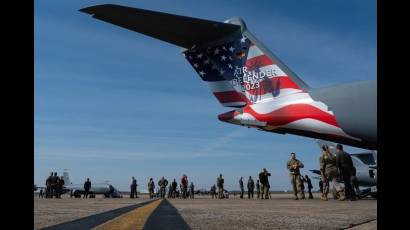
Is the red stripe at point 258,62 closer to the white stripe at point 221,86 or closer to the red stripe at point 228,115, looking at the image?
the white stripe at point 221,86

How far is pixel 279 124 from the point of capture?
32.0 ft

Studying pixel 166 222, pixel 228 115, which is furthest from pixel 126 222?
pixel 228 115

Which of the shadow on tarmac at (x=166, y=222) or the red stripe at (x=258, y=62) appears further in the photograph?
the red stripe at (x=258, y=62)

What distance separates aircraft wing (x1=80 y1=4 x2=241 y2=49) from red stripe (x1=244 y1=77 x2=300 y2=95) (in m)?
1.54

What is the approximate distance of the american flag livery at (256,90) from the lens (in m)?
9.20

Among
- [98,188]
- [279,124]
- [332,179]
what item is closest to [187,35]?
[279,124]

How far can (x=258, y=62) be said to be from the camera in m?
10.6

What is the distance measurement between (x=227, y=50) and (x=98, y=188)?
34863 mm

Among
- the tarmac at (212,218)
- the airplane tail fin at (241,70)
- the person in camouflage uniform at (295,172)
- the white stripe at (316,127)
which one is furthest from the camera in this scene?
the person in camouflage uniform at (295,172)

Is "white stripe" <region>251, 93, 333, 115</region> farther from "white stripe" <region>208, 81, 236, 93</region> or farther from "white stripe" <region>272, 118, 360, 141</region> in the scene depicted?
"white stripe" <region>208, 81, 236, 93</region>

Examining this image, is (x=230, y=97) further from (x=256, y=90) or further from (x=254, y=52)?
(x=254, y=52)

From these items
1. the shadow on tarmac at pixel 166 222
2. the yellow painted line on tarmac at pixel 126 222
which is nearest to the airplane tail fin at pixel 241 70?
the shadow on tarmac at pixel 166 222
